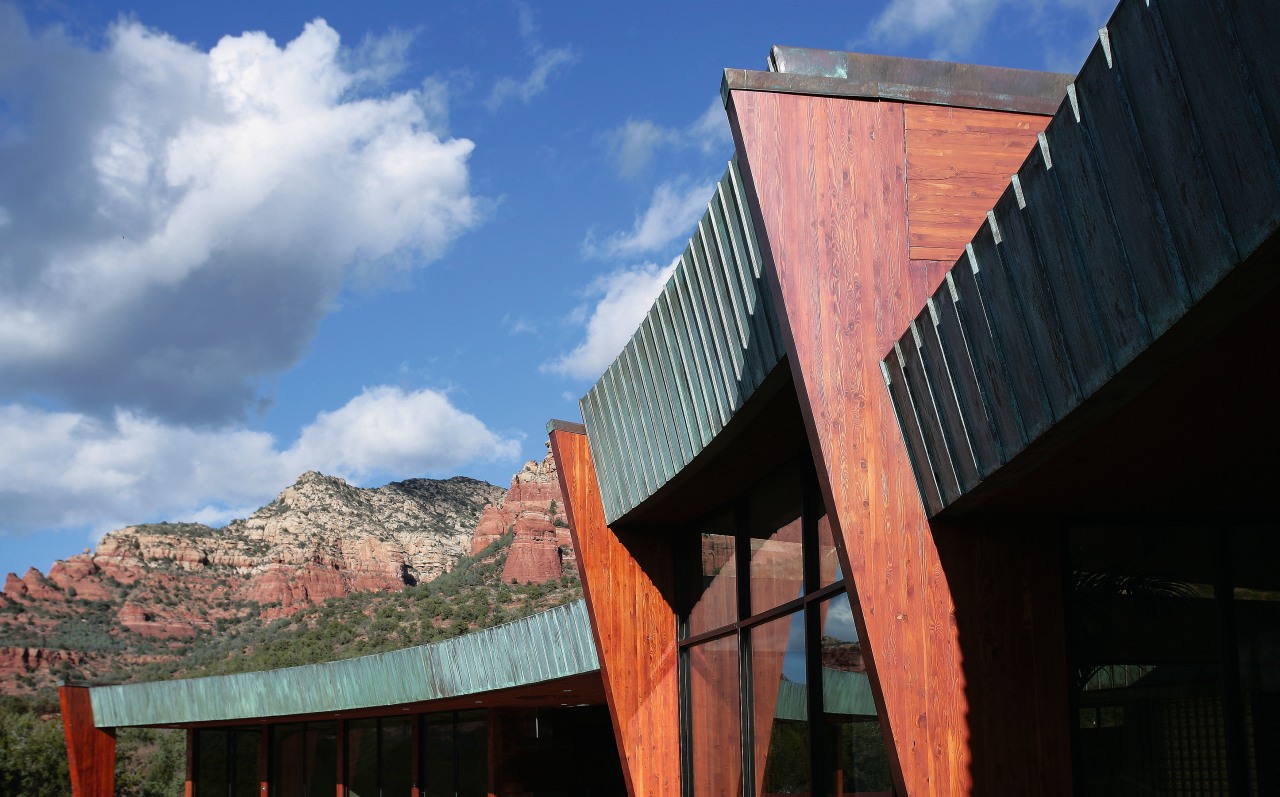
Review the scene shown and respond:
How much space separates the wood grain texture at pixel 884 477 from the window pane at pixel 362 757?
69.2ft

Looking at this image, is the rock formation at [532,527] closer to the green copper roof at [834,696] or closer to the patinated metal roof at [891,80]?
the green copper roof at [834,696]

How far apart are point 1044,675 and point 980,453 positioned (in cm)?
136

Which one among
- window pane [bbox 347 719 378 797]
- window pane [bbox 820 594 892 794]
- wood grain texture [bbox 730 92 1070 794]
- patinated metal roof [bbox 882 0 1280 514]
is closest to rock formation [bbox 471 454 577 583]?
window pane [bbox 347 719 378 797]

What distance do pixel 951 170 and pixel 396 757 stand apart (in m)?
20.9

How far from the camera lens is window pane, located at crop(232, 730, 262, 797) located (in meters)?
29.5

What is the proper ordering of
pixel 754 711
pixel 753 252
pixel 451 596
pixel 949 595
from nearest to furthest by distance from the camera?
1. pixel 949 595
2. pixel 753 252
3. pixel 754 711
4. pixel 451 596

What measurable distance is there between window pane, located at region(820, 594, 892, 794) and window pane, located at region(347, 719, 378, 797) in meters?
19.0

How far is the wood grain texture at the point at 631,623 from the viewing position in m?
11.7

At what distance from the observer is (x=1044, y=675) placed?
629 cm

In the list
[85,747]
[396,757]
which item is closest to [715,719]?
[396,757]

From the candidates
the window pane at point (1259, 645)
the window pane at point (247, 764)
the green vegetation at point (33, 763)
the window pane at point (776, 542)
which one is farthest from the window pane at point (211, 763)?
the window pane at point (1259, 645)

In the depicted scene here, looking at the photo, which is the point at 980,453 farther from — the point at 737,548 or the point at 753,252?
the point at 737,548

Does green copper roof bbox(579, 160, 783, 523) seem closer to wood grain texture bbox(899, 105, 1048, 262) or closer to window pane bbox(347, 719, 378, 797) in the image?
wood grain texture bbox(899, 105, 1048, 262)

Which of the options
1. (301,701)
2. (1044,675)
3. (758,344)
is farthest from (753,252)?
(301,701)
